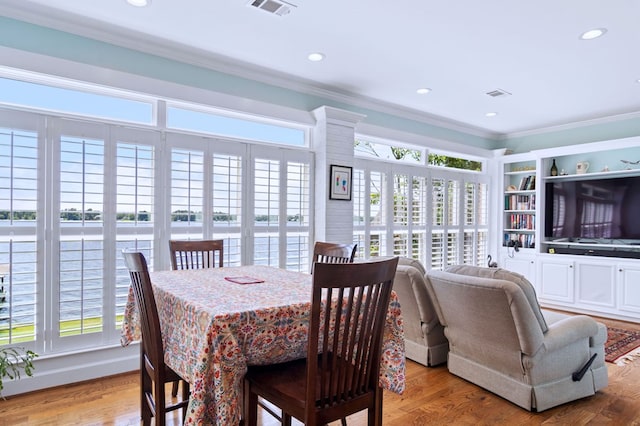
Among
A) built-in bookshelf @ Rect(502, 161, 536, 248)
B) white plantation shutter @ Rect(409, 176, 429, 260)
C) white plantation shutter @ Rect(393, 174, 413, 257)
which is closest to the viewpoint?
white plantation shutter @ Rect(393, 174, 413, 257)

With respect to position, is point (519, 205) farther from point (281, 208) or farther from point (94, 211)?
point (94, 211)

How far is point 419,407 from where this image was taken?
270 centimetres

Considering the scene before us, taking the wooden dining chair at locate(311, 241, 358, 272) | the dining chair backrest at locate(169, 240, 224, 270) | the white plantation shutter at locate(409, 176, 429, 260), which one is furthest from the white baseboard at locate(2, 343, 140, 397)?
the white plantation shutter at locate(409, 176, 429, 260)

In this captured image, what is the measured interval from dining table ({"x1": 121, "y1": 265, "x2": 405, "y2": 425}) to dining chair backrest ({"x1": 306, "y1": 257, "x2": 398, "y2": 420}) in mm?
178

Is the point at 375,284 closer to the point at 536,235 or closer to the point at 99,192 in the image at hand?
the point at 99,192

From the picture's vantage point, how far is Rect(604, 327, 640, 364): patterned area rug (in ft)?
12.2

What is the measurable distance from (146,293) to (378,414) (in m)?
1.14

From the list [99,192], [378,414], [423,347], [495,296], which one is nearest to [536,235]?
[423,347]

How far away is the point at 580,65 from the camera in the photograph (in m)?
3.71

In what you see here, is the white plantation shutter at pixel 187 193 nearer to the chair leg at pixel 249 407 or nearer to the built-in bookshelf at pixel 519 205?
the chair leg at pixel 249 407

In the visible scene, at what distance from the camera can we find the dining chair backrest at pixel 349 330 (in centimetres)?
143

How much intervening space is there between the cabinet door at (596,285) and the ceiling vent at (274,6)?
201 inches

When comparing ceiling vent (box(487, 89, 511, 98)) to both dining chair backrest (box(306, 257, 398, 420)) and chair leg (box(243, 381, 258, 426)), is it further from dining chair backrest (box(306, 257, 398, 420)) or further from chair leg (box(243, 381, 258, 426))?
chair leg (box(243, 381, 258, 426))

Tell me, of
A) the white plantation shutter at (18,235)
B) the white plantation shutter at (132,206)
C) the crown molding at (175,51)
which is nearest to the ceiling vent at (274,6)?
the crown molding at (175,51)
